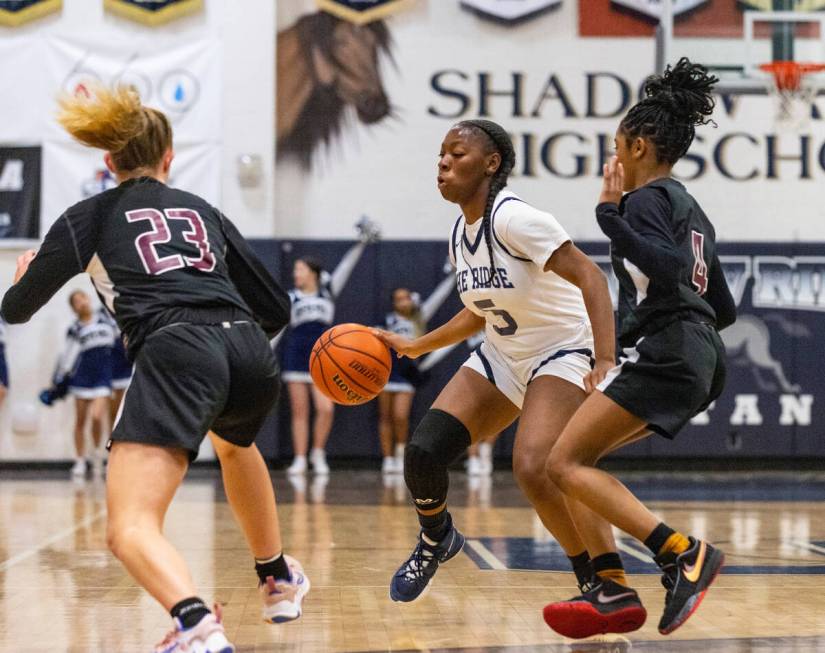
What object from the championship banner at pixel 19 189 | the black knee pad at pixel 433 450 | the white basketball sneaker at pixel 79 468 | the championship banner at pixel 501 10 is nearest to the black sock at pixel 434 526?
the black knee pad at pixel 433 450

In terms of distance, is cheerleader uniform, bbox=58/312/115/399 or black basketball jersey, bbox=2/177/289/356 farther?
cheerleader uniform, bbox=58/312/115/399

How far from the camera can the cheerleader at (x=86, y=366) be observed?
12297mm

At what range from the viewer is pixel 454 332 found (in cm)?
510

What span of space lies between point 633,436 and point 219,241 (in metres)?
1.59

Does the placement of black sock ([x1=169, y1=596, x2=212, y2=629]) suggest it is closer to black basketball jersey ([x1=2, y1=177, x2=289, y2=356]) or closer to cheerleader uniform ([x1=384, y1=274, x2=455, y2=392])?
black basketball jersey ([x1=2, y1=177, x2=289, y2=356])

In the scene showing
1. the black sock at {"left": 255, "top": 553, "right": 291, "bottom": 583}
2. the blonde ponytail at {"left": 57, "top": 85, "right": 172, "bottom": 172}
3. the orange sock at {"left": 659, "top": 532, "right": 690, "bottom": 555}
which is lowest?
the black sock at {"left": 255, "top": 553, "right": 291, "bottom": 583}

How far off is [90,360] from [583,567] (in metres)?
8.69

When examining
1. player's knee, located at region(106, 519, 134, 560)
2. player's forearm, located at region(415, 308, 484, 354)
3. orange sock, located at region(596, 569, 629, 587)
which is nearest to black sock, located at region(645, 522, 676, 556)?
orange sock, located at region(596, 569, 629, 587)

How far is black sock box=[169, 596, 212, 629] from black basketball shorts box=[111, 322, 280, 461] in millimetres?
461

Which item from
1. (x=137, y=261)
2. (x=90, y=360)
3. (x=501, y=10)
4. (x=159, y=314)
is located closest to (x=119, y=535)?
(x=159, y=314)

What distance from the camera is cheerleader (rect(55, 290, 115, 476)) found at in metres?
12.3

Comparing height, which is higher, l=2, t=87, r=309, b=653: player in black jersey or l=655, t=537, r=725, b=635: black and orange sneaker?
l=2, t=87, r=309, b=653: player in black jersey

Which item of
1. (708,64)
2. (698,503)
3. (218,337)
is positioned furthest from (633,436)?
(708,64)

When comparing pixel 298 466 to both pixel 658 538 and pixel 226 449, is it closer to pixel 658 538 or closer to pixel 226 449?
pixel 226 449
